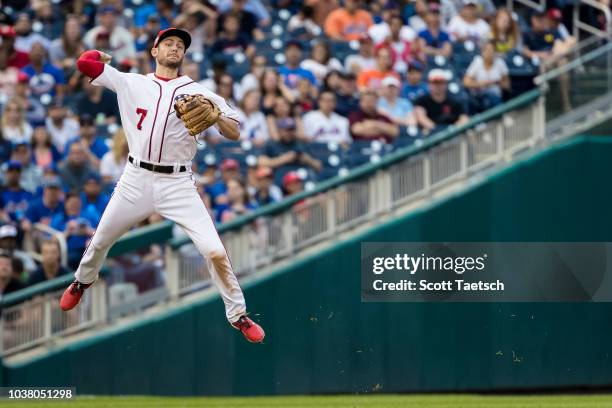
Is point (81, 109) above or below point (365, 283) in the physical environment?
above

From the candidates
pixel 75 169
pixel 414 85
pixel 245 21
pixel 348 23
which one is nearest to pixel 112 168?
pixel 75 169

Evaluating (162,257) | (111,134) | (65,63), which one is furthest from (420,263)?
(65,63)

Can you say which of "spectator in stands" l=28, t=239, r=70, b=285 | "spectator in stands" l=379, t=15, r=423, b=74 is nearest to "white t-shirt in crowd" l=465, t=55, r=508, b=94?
"spectator in stands" l=379, t=15, r=423, b=74

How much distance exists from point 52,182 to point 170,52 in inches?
168

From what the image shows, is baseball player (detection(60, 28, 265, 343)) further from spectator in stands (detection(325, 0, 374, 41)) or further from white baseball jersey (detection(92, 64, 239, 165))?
spectator in stands (detection(325, 0, 374, 41))

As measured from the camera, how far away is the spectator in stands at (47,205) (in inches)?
534

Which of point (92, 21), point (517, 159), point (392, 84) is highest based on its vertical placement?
point (92, 21)

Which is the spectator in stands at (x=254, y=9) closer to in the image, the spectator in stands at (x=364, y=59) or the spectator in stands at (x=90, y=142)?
the spectator in stands at (x=364, y=59)

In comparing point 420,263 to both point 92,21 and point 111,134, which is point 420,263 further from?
point 92,21

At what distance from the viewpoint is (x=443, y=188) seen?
13984 millimetres

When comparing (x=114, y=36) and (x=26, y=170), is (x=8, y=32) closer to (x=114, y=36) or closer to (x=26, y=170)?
(x=114, y=36)

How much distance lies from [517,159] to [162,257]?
3.77m

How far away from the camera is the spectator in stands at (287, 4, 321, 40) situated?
1627 cm

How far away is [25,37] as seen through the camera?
51.0 ft
